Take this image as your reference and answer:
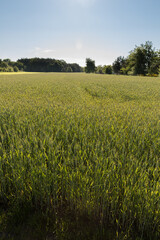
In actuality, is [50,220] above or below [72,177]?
below

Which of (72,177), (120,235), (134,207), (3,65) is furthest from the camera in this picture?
(3,65)

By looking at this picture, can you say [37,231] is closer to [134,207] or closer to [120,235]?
[120,235]

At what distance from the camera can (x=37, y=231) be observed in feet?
7.21

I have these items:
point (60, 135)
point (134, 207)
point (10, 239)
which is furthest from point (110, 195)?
point (60, 135)

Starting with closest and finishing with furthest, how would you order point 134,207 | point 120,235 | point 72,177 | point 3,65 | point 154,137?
point 120,235 < point 134,207 < point 72,177 < point 154,137 < point 3,65

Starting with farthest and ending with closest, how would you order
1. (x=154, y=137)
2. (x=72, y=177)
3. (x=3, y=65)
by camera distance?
(x=3, y=65) < (x=154, y=137) < (x=72, y=177)

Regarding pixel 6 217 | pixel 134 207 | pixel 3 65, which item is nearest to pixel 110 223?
pixel 134 207

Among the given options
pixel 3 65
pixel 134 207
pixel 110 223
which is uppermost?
pixel 3 65

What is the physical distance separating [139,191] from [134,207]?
28 cm

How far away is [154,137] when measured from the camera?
13.3ft

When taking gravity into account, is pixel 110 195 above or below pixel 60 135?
below

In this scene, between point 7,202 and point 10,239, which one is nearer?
point 10,239

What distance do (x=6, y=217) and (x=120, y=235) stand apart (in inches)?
64.6

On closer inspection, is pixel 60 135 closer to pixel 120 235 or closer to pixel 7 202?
pixel 7 202
